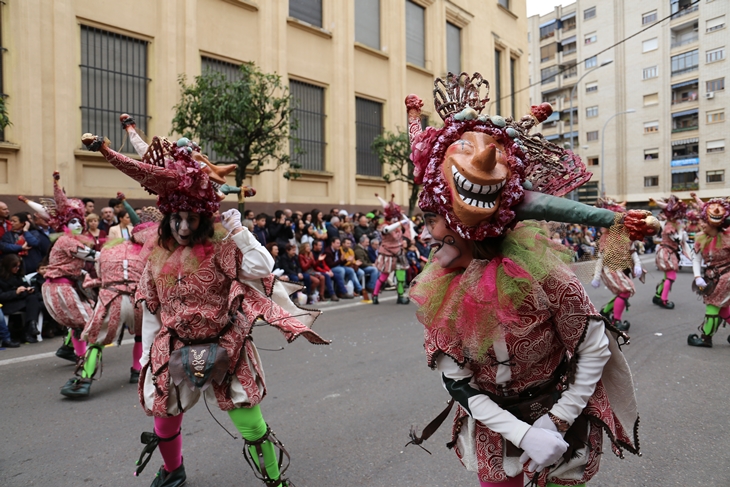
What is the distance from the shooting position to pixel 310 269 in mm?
11844

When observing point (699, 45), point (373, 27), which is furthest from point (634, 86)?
point (373, 27)

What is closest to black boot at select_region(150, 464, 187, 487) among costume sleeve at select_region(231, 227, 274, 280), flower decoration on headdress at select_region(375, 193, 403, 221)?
costume sleeve at select_region(231, 227, 274, 280)

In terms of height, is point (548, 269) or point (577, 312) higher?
point (548, 269)

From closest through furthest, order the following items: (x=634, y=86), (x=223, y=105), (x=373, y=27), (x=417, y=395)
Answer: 1. (x=417, y=395)
2. (x=223, y=105)
3. (x=373, y=27)
4. (x=634, y=86)

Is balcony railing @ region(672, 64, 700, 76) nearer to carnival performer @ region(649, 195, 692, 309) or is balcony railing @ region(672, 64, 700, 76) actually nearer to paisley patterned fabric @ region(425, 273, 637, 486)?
carnival performer @ region(649, 195, 692, 309)

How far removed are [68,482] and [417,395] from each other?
9.88ft

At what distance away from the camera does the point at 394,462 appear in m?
3.77

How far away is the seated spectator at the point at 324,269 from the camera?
12070 mm

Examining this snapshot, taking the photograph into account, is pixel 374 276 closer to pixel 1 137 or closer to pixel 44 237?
pixel 44 237

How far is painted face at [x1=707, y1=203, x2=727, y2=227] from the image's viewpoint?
671cm

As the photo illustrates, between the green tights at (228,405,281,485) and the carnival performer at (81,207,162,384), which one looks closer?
the green tights at (228,405,281,485)

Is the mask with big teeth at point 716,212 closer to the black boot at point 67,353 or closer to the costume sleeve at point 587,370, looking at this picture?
the costume sleeve at point 587,370

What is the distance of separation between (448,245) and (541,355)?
1.85 ft

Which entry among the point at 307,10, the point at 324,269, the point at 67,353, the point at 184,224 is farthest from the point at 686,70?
the point at 184,224
